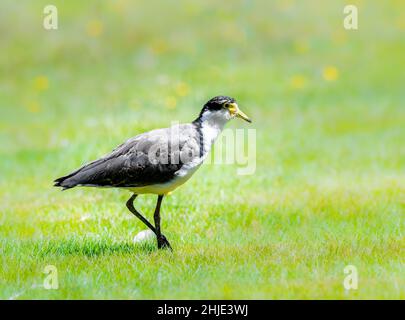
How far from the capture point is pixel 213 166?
1314 centimetres

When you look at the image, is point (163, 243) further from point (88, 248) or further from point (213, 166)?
point (213, 166)

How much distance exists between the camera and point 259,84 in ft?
66.4

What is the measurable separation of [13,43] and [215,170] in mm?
11889

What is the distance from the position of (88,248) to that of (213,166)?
176 inches

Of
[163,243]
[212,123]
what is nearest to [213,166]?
[212,123]

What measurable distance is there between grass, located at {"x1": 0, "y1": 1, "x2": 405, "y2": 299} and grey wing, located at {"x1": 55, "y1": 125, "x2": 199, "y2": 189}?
776 mm

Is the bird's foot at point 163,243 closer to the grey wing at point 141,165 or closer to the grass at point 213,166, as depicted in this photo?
the grass at point 213,166

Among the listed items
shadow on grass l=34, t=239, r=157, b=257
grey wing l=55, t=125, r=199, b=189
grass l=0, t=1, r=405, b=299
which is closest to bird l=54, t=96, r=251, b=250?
grey wing l=55, t=125, r=199, b=189

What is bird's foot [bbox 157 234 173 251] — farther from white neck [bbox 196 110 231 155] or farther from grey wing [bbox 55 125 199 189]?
white neck [bbox 196 110 231 155]

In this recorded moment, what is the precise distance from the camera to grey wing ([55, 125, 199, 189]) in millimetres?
8500

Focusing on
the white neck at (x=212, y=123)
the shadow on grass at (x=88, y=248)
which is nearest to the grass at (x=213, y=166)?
the shadow on grass at (x=88, y=248)
